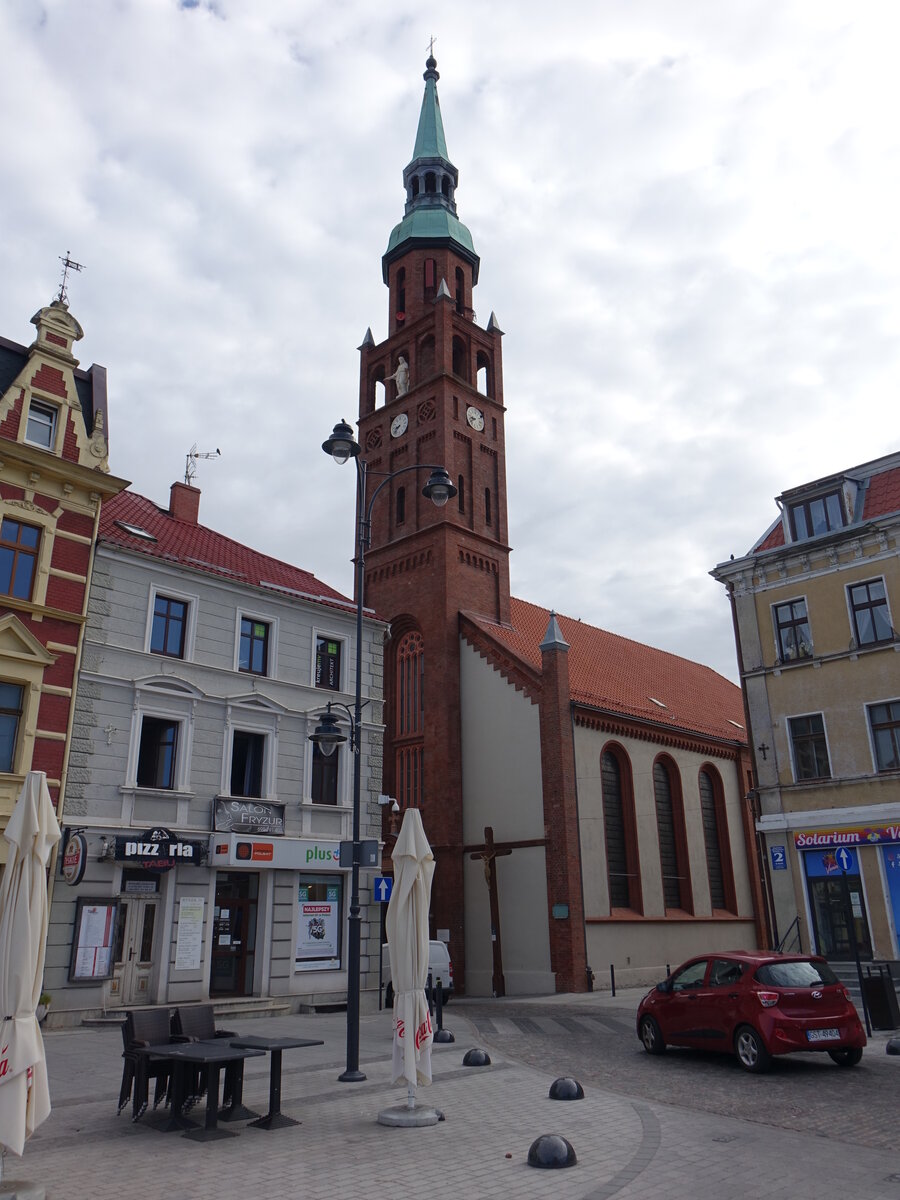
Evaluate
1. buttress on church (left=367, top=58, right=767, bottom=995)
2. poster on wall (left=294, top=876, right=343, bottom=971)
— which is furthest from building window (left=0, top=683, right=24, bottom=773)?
buttress on church (left=367, top=58, right=767, bottom=995)

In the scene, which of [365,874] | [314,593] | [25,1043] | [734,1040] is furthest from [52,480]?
[734,1040]

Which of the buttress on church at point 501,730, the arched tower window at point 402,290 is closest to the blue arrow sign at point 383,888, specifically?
the buttress on church at point 501,730

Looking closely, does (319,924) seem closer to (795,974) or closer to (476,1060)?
(476,1060)

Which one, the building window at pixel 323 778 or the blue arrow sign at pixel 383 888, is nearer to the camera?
the blue arrow sign at pixel 383 888

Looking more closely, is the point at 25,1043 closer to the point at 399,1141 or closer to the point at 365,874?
the point at 399,1141


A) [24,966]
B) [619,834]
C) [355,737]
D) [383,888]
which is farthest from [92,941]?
[619,834]

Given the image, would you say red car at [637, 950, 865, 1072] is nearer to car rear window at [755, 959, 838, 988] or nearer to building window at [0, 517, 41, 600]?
car rear window at [755, 959, 838, 988]

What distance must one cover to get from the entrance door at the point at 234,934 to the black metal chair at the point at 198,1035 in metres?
10.8

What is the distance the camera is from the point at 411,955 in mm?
10219

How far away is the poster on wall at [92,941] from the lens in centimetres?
1833

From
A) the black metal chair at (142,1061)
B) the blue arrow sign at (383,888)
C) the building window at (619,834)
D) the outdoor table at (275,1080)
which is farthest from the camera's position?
the building window at (619,834)

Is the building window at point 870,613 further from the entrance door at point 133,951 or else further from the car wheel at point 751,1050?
the entrance door at point 133,951

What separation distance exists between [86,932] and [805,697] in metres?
18.3

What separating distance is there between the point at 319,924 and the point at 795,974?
13.5 meters
